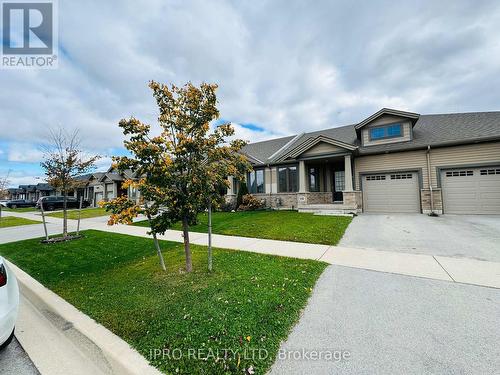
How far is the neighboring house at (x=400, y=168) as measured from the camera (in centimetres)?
1138

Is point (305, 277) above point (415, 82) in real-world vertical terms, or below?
below

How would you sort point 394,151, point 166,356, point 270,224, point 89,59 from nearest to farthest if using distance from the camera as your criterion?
point 166,356 → point 89,59 → point 270,224 → point 394,151

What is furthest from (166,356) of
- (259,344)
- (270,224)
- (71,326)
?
(270,224)

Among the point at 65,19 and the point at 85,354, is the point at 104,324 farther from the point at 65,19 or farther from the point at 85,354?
the point at 65,19

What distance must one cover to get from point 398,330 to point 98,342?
3.62 metres

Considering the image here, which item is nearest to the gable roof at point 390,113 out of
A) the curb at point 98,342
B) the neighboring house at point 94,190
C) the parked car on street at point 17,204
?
the curb at point 98,342

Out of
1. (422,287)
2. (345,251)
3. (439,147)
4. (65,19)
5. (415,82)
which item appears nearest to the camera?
(422,287)

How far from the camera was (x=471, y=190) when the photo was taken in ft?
37.8

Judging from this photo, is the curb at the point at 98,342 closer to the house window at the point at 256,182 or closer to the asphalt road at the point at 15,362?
the asphalt road at the point at 15,362

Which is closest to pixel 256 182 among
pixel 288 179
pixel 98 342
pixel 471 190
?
pixel 288 179

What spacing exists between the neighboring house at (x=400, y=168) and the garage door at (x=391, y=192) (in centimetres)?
5

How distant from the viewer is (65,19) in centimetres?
677

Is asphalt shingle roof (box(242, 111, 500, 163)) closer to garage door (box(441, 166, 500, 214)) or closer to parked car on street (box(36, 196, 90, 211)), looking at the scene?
garage door (box(441, 166, 500, 214))

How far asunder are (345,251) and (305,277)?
7.74ft
